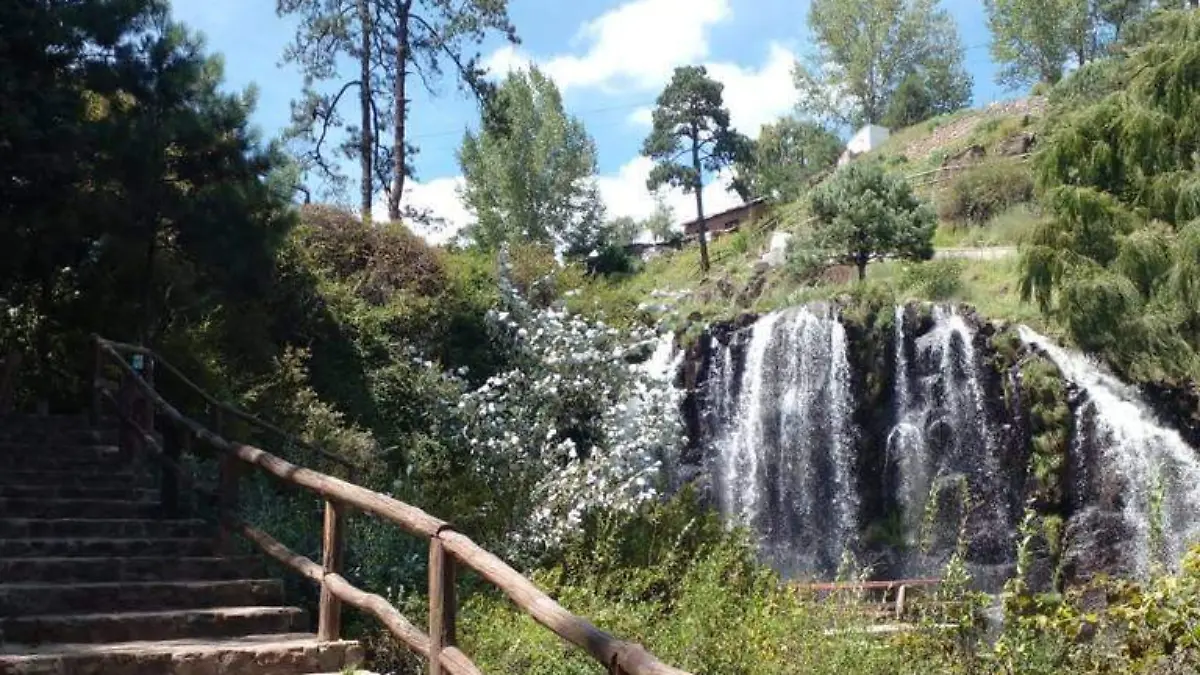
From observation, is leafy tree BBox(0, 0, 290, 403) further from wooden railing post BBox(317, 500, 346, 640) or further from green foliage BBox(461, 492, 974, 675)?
wooden railing post BBox(317, 500, 346, 640)

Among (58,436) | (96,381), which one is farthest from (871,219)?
(58,436)

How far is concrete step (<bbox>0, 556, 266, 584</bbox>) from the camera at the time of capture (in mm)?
6535

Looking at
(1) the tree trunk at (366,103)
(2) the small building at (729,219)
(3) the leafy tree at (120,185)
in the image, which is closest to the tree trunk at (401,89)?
(1) the tree trunk at (366,103)

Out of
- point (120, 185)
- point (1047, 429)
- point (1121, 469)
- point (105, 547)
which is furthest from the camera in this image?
point (1047, 429)

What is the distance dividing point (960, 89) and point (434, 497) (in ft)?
165

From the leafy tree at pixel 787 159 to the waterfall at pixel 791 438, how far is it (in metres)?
26.6

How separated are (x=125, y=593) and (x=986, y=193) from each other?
32.2 m

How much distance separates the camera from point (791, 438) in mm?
19953

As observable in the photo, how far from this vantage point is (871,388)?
2009 cm

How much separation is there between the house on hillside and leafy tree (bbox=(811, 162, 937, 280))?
23993mm

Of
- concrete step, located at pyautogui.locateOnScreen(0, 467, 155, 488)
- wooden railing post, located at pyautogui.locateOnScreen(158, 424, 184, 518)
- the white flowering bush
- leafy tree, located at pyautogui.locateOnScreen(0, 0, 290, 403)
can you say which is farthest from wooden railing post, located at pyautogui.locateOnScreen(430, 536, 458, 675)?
leafy tree, located at pyautogui.locateOnScreen(0, 0, 290, 403)

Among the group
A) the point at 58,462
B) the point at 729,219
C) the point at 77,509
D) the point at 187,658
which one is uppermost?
the point at 729,219

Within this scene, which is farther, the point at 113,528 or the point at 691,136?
the point at 691,136

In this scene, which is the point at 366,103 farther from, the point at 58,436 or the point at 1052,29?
the point at 1052,29
